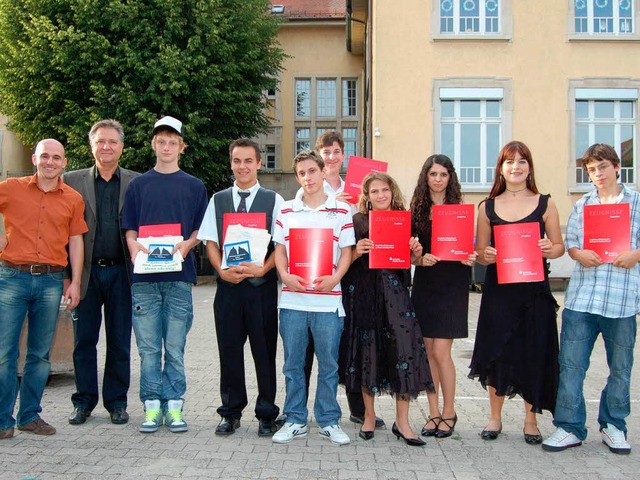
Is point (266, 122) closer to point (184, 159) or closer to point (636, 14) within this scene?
point (184, 159)

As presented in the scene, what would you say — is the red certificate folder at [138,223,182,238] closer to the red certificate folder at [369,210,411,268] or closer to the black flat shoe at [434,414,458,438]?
the red certificate folder at [369,210,411,268]

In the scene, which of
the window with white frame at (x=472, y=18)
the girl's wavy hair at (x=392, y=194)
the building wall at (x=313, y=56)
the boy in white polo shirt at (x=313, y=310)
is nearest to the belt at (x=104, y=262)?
the boy in white polo shirt at (x=313, y=310)

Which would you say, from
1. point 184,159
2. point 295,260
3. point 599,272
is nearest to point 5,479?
point 295,260

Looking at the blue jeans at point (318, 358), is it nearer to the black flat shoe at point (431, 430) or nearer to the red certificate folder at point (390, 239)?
the red certificate folder at point (390, 239)

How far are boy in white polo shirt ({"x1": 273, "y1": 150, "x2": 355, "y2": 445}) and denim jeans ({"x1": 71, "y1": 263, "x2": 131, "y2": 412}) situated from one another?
4.51ft

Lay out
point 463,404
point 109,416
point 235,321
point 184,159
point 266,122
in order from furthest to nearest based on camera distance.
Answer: point 266,122 → point 184,159 → point 463,404 → point 109,416 → point 235,321

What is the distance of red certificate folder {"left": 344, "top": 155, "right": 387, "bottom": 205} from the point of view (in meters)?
6.02

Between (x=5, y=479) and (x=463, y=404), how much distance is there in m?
3.83

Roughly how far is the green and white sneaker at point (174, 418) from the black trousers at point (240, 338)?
305mm

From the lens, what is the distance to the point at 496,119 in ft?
64.5

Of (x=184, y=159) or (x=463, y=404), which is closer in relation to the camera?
(x=463, y=404)

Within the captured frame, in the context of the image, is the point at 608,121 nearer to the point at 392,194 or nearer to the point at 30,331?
the point at 392,194

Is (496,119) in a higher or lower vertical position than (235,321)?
higher

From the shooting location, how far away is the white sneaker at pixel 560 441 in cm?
471
